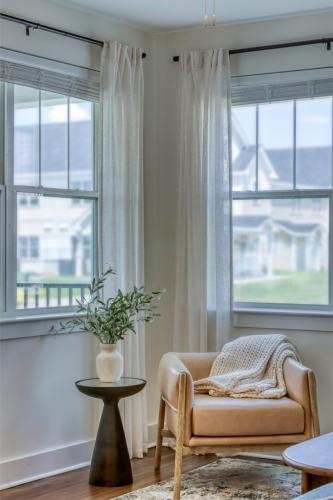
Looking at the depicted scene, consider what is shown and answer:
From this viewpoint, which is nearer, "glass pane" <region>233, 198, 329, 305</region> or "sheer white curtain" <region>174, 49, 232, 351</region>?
"sheer white curtain" <region>174, 49, 232, 351</region>

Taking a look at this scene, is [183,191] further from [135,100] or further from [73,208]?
[73,208]

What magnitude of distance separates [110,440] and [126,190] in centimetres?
153

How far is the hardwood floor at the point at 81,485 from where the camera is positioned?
3.91m

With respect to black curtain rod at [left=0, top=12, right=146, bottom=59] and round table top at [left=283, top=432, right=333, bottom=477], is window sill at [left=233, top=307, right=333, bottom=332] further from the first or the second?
black curtain rod at [left=0, top=12, right=146, bottom=59]

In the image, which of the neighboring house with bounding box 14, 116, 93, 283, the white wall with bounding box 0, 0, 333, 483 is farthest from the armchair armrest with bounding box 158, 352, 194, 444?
the neighboring house with bounding box 14, 116, 93, 283

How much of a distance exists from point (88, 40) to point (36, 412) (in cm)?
223

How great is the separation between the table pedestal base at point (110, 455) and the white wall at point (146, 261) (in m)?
0.33

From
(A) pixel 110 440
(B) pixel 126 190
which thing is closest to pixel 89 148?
(B) pixel 126 190

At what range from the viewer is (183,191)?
15.9 ft

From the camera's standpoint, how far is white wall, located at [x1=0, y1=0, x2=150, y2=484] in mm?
4086

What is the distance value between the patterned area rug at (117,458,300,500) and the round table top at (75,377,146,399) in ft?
1.72

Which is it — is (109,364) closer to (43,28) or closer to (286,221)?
(43,28)

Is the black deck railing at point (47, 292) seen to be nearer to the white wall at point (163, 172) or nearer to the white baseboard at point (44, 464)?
the white wall at point (163, 172)

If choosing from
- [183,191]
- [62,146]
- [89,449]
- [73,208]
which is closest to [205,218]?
[183,191]
